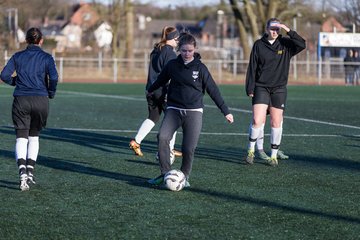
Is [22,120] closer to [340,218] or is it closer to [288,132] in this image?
[340,218]

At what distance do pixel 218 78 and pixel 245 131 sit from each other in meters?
31.1

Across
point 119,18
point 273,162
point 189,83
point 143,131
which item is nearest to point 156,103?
point 143,131

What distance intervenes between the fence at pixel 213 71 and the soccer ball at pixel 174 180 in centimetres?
3801

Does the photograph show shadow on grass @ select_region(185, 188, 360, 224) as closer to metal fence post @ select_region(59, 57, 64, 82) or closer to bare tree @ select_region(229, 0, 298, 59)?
metal fence post @ select_region(59, 57, 64, 82)

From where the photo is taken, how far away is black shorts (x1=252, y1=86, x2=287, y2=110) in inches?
480

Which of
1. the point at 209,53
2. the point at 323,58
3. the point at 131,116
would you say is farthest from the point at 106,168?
the point at 209,53

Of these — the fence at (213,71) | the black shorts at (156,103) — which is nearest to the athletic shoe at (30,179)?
the black shorts at (156,103)

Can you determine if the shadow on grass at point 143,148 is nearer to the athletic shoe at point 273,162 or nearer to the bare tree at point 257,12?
the athletic shoe at point 273,162

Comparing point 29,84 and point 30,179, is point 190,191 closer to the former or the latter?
point 30,179

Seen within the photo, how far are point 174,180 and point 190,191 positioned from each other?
25cm

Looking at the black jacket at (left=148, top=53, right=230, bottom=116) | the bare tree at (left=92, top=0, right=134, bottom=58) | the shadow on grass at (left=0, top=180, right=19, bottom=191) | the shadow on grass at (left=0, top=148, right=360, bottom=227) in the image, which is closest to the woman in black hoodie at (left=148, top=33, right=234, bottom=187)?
the black jacket at (left=148, top=53, right=230, bottom=116)

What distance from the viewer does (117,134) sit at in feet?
54.2

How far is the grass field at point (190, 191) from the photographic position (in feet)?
25.1

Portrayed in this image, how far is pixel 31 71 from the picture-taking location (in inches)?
387
